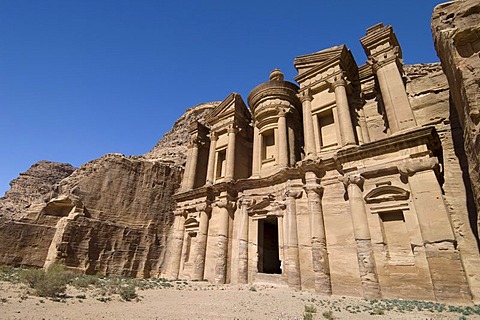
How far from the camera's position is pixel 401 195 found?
10.9m

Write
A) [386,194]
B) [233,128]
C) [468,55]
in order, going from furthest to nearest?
[233,128] → [386,194] → [468,55]

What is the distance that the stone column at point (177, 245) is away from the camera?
58.4ft

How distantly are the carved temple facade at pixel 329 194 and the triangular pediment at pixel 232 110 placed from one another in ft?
0.39

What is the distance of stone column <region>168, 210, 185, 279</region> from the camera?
17.8m

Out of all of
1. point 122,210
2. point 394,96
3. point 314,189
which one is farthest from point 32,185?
point 394,96

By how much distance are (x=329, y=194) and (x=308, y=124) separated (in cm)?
503

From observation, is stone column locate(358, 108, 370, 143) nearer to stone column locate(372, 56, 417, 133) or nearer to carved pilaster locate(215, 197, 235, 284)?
stone column locate(372, 56, 417, 133)

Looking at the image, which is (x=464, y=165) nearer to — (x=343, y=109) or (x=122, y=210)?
(x=343, y=109)

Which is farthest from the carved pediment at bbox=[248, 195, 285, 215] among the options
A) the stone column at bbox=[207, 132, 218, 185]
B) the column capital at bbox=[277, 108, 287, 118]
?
the column capital at bbox=[277, 108, 287, 118]

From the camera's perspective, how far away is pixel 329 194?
13164 mm

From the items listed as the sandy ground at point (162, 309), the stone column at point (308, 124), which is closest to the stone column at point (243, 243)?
the stone column at point (308, 124)

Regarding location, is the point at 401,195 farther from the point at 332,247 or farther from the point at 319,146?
the point at 319,146

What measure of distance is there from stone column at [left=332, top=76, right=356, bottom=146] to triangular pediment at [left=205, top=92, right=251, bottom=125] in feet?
26.7

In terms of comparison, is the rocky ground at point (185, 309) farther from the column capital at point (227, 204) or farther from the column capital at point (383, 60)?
the column capital at point (383, 60)
